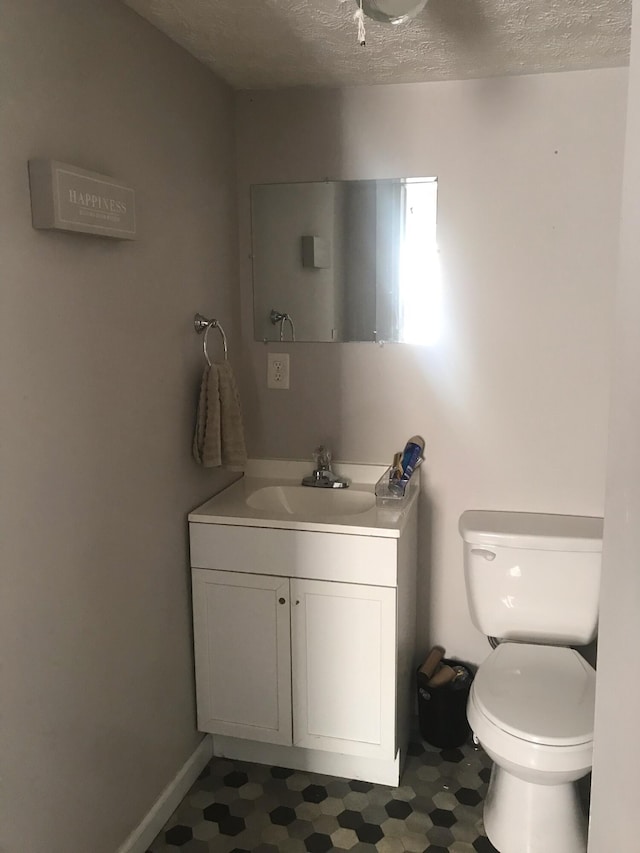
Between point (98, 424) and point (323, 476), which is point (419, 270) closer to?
point (323, 476)

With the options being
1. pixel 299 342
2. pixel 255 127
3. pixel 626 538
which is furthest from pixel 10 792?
pixel 255 127

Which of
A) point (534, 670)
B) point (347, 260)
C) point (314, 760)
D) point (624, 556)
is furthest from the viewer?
point (347, 260)

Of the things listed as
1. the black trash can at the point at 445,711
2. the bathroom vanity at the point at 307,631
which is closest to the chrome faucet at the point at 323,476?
the bathroom vanity at the point at 307,631

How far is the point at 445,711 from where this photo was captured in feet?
7.48

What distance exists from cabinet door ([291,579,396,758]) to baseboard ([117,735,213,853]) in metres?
0.33

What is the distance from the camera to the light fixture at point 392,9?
145cm

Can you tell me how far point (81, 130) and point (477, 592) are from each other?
163 cm

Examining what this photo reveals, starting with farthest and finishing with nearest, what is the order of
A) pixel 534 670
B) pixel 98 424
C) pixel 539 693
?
pixel 534 670 → pixel 539 693 → pixel 98 424

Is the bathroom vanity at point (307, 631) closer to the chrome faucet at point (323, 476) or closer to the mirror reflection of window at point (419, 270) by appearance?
the chrome faucet at point (323, 476)

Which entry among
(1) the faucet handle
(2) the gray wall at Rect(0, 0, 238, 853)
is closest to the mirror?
(2) the gray wall at Rect(0, 0, 238, 853)

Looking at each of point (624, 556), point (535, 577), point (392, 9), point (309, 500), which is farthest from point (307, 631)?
point (392, 9)

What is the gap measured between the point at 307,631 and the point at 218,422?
0.65 metres

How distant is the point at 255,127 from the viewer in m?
2.34

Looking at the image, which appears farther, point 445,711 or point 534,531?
point 445,711
